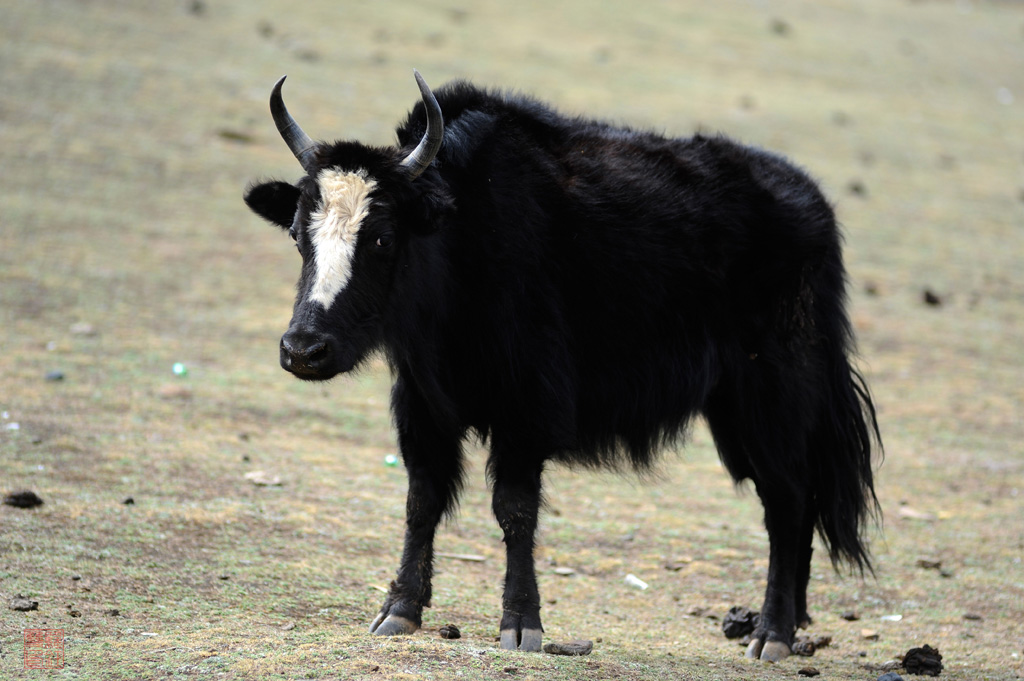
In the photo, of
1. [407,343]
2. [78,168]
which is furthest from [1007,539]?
[78,168]

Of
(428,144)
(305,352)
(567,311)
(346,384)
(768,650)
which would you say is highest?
(428,144)

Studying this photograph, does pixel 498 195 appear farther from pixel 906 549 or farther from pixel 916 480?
pixel 916 480

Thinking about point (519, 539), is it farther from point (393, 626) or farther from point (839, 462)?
point (839, 462)

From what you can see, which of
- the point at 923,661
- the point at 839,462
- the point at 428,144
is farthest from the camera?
the point at 839,462

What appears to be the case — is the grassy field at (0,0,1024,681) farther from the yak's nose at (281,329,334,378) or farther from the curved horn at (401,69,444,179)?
the curved horn at (401,69,444,179)

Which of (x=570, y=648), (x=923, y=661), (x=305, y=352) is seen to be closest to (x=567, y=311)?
(x=305, y=352)

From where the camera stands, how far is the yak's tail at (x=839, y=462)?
505cm

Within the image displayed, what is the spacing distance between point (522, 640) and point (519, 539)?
1.15ft

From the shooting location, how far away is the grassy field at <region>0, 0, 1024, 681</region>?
4316 mm

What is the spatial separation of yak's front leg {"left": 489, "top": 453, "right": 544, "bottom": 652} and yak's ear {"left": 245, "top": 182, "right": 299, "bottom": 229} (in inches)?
46.3

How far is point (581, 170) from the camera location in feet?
15.0

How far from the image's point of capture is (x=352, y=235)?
3.87m

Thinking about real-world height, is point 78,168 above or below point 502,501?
above

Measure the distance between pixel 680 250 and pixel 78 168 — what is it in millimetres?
7334
